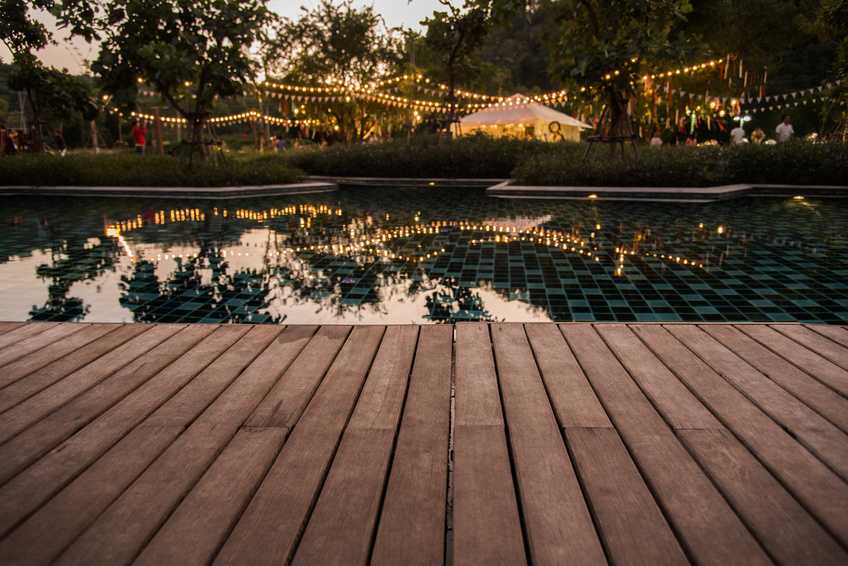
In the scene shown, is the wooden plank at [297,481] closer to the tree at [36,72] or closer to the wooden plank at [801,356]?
the wooden plank at [801,356]

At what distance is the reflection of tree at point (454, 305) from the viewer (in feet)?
15.1

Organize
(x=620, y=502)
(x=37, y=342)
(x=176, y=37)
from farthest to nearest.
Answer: (x=176, y=37)
(x=37, y=342)
(x=620, y=502)

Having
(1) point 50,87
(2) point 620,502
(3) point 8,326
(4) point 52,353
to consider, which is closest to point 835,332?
(2) point 620,502

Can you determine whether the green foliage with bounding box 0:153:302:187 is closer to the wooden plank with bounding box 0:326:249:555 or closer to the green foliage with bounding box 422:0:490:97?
the green foliage with bounding box 422:0:490:97

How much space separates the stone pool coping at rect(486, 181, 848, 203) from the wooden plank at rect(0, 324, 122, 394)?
35.9ft

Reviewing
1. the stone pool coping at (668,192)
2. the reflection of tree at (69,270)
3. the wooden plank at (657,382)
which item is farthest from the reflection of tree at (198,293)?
the stone pool coping at (668,192)

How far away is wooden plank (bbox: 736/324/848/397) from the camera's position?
278 centimetres

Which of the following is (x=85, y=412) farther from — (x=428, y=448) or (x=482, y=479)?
(x=482, y=479)

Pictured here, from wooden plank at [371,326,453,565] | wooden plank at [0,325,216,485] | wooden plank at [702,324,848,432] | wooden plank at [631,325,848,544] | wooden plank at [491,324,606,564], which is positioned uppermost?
wooden plank at [702,324,848,432]

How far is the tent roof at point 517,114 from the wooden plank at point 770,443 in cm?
2026

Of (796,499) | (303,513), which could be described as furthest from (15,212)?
(796,499)

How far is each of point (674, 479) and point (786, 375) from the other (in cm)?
135

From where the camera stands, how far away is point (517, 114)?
23.0 metres

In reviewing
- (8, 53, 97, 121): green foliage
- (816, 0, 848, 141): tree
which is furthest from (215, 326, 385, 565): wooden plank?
(8, 53, 97, 121): green foliage
